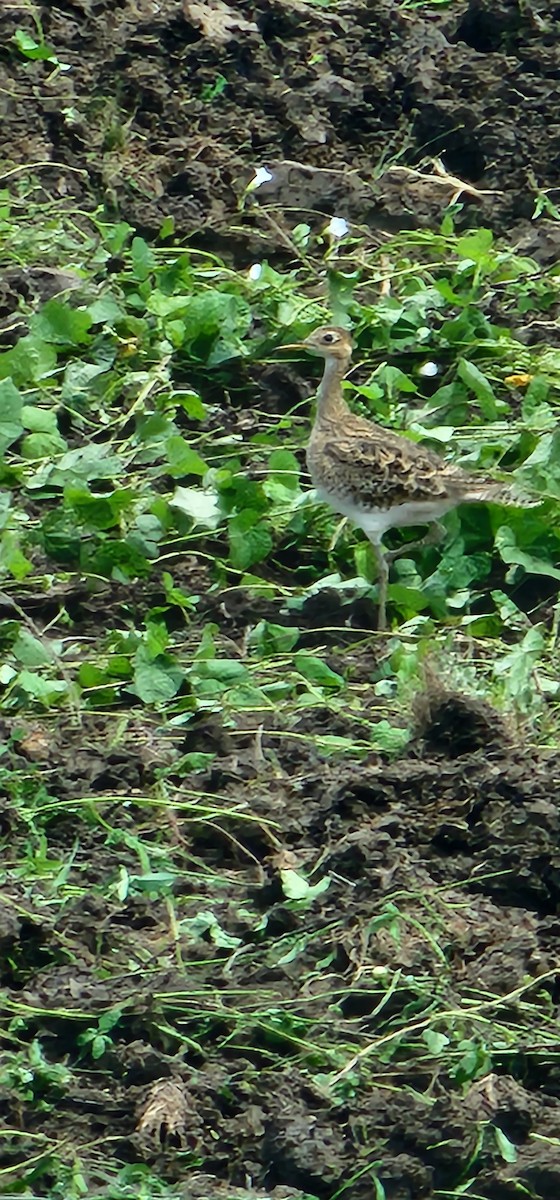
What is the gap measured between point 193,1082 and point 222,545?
271 cm

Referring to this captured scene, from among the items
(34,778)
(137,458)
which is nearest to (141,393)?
(137,458)

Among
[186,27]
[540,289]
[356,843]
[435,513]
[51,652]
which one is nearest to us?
[356,843]

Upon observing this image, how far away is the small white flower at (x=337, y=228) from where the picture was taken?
9.77 metres

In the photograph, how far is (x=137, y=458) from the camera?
8.30m

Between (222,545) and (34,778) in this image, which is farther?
(222,545)

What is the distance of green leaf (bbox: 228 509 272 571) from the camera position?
779cm

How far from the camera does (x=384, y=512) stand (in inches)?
305

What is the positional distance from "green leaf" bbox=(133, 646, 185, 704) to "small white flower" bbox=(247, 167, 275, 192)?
3274 millimetres

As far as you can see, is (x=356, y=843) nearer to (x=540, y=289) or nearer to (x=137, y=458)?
(x=137, y=458)

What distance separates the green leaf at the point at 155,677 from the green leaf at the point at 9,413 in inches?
48.7

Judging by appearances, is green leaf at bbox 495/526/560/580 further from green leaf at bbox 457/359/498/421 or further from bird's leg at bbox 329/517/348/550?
green leaf at bbox 457/359/498/421

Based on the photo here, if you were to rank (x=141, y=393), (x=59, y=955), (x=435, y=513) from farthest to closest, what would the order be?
(x=141, y=393), (x=435, y=513), (x=59, y=955)

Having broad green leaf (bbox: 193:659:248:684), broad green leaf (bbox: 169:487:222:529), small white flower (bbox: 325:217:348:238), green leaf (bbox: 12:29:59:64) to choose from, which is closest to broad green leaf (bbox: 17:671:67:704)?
broad green leaf (bbox: 193:659:248:684)

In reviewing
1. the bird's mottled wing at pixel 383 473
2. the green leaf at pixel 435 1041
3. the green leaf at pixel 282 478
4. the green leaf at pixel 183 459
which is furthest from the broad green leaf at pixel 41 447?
the green leaf at pixel 435 1041
